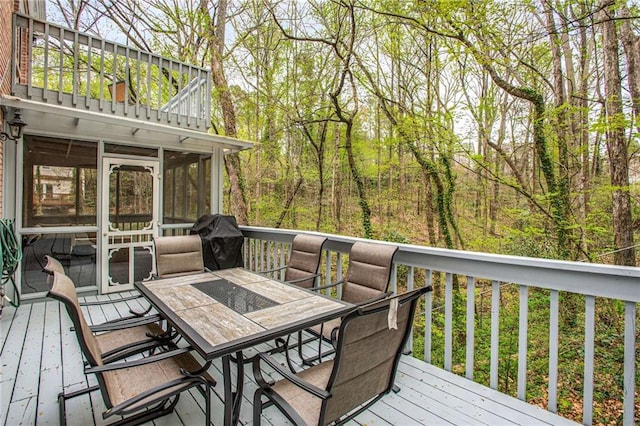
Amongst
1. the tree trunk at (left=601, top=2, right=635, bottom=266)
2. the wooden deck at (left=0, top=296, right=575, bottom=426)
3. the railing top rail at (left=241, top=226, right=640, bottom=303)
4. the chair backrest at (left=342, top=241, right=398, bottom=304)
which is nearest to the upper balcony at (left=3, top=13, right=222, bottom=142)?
the wooden deck at (left=0, top=296, right=575, bottom=426)

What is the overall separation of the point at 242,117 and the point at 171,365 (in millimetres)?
10683

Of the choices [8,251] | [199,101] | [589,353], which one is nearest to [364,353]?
[589,353]

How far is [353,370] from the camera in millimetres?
1440

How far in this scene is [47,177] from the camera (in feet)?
13.7

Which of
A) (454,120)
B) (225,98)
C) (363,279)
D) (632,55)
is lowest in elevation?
(363,279)

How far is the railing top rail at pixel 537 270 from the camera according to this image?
5.47ft

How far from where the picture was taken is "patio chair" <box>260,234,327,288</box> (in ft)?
10.5

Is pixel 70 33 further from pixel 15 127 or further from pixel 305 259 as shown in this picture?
pixel 305 259

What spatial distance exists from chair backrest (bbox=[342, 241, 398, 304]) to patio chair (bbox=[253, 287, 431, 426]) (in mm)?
881

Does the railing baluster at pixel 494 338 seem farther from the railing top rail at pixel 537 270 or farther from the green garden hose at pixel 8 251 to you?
the green garden hose at pixel 8 251

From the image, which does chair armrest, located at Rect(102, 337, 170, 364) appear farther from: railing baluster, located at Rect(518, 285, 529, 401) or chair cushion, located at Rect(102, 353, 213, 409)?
railing baluster, located at Rect(518, 285, 529, 401)

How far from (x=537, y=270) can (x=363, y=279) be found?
128 cm

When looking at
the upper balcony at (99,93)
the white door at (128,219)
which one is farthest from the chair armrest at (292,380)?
the white door at (128,219)

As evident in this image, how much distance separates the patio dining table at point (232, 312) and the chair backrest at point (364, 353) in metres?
0.50
